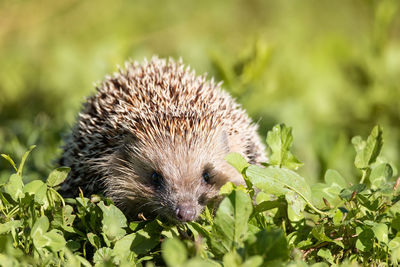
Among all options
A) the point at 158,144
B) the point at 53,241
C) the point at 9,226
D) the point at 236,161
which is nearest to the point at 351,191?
the point at 236,161

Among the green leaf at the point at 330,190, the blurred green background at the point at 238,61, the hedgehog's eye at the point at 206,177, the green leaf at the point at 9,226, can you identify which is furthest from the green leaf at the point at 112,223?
the blurred green background at the point at 238,61

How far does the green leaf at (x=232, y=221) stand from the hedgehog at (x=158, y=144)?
1.25 ft

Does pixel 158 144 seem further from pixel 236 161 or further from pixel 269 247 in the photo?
pixel 269 247

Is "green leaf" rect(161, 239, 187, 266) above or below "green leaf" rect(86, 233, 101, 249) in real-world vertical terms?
above

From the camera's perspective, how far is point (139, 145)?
2.41 metres

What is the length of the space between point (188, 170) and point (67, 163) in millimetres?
757

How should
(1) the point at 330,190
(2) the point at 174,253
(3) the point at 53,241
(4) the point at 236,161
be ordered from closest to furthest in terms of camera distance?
(2) the point at 174,253
(3) the point at 53,241
(4) the point at 236,161
(1) the point at 330,190

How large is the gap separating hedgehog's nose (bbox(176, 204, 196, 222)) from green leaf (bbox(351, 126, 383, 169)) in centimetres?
68

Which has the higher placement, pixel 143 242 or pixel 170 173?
pixel 170 173

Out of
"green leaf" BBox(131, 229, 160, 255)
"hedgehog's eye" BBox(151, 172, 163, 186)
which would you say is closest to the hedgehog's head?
"hedgehog's eye" BBox(151, 172, 163, 186)

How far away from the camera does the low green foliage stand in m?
1.74

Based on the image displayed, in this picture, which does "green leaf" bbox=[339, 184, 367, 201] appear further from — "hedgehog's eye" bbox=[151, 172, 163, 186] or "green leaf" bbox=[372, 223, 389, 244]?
"hedgehog's eye" bbox=[151, 172, 163, 186]

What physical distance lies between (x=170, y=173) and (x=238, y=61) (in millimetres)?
1767

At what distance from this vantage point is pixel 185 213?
2082 millimetres
